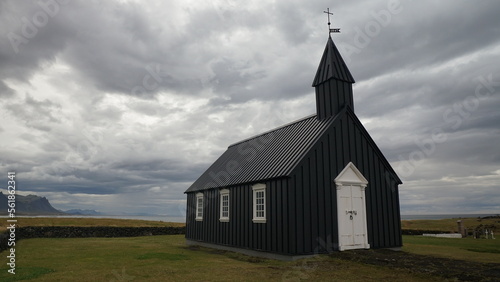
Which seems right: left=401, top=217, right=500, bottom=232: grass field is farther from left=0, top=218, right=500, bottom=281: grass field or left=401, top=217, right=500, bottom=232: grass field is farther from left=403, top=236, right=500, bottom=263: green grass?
left=0, top=218, right=500, bottom=281: grass field

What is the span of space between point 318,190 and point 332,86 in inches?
229

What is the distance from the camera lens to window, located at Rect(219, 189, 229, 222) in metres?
20.1

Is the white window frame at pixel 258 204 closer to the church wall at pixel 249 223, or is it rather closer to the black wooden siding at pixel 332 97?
the church wall at pixel 249 223

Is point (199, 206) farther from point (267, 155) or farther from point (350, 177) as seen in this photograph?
point (350, 177)

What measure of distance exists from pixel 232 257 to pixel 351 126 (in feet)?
28.7

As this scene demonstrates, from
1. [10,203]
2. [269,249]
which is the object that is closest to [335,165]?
[269,249]

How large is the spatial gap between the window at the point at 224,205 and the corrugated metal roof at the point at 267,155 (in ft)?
1.76

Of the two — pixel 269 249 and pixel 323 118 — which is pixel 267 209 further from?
pixel 323 118

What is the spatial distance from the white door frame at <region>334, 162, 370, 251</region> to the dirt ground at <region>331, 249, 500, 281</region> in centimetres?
104

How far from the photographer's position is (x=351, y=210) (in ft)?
54.2

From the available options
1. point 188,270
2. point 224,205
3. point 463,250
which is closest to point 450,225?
point 463,250

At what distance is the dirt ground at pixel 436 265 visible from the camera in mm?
10016

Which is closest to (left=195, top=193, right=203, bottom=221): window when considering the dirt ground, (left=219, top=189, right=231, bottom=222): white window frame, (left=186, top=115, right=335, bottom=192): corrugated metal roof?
(left=186, top=115, right=335, bottom=192): corrugated metal roof

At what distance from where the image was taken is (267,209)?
1612 centimetres
